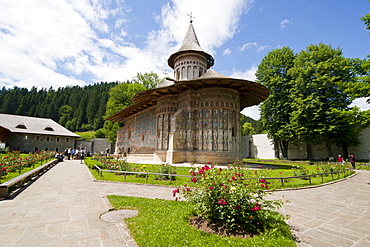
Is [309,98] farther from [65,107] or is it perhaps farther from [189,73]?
[65,107]

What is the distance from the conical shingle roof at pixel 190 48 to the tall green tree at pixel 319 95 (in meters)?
9.85

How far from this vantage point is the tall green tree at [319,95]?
18.8 metres

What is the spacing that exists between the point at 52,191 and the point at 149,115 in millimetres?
16397

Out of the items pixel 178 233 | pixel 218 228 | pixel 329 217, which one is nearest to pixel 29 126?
pixel 178 233

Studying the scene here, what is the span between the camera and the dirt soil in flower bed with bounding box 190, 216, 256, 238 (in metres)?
3.07

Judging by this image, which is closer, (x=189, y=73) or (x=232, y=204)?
(x=232, y=204)

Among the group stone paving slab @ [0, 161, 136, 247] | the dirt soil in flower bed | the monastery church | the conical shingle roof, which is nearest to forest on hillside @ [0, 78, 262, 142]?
the conical shingle roof

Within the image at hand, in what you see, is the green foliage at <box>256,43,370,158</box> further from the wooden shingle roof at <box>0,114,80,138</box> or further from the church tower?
the wooden shingle roof at <box>0,114,80,138</box>

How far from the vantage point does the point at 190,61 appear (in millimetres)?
20641

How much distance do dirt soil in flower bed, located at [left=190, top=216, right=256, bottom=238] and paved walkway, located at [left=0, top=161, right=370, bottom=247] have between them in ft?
2.91

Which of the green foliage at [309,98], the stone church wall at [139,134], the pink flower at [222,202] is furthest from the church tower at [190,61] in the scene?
the pink flower at [222,202]

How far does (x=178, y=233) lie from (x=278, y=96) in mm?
24221

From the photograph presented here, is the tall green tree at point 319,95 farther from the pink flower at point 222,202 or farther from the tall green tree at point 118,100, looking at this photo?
the tall green tree at point 118,100

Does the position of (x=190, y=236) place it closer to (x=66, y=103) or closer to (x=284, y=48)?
(x=284, y=48)
